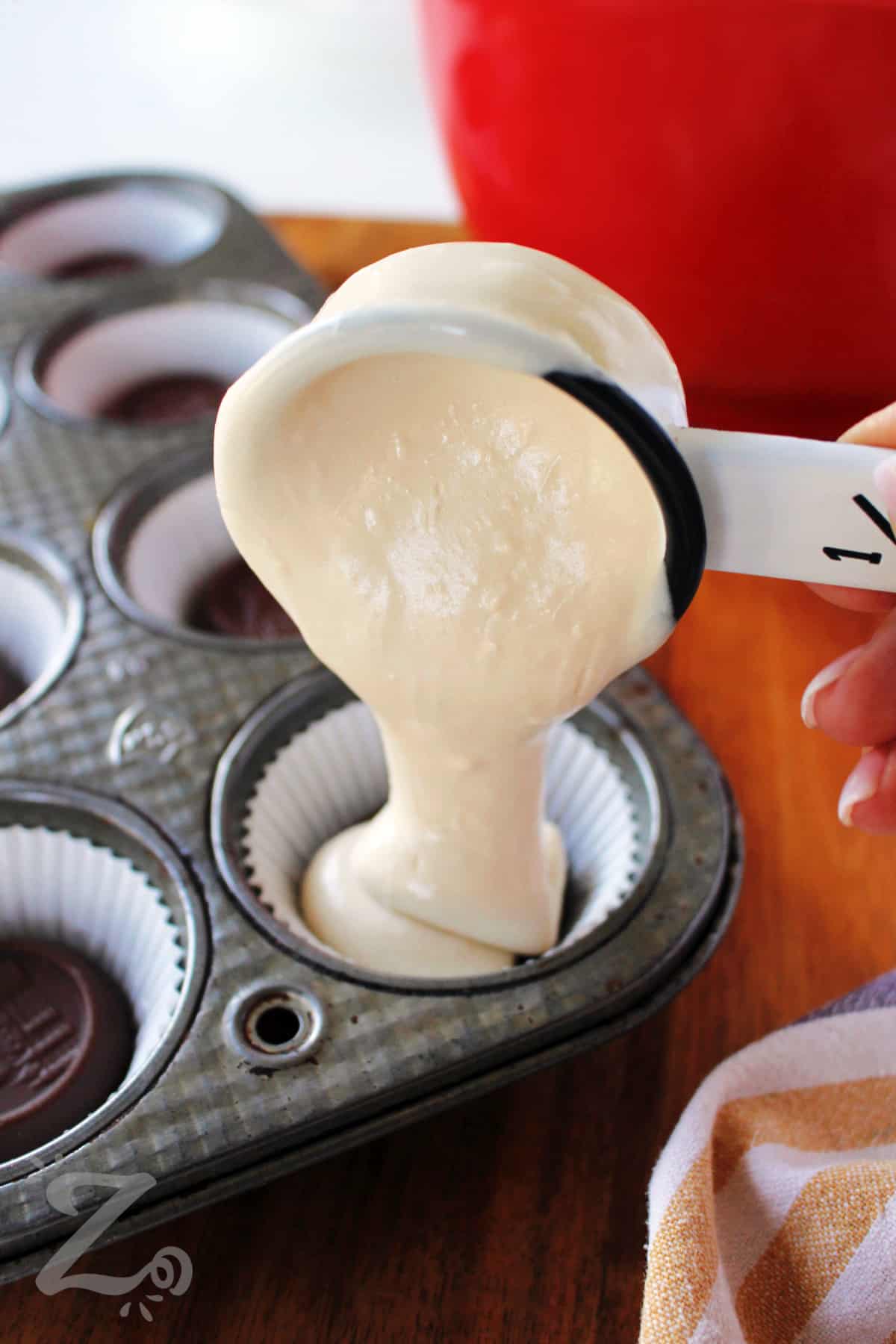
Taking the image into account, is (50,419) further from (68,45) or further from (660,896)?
(68,45)

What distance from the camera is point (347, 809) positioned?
869 millimetres

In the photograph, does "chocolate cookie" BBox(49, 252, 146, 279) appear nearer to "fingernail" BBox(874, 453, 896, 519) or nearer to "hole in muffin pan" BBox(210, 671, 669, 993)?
"hole in muffin pan" BBox(210, 671, 669, 993)

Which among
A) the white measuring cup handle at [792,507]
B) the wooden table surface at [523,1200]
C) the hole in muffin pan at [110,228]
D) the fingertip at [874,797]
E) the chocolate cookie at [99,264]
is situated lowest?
the wooden table surface at [523,1200]

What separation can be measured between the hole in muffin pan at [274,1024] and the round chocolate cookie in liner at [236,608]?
393mm

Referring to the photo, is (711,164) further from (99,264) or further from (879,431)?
(99,264)

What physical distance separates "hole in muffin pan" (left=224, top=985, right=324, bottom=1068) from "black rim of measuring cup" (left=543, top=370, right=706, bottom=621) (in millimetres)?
326

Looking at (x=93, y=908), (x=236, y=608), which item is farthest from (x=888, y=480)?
(x=236, y=608)

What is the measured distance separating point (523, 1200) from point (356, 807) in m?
0.30

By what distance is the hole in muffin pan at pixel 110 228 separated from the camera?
135 centimetres

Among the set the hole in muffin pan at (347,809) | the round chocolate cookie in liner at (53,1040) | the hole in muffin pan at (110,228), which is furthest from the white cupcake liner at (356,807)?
the hole in muffin pan at (110,228)

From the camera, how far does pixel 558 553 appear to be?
0.52 metres

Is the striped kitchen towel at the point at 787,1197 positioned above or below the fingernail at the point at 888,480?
below

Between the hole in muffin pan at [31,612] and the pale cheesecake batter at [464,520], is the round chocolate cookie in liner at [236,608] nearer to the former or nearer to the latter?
the hole in muffin pan at [31,612]

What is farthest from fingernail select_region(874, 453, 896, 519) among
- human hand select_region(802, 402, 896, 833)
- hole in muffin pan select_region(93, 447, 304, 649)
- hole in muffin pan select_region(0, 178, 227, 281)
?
hole in muffin pan select_region(0, 178, 227, 281)
